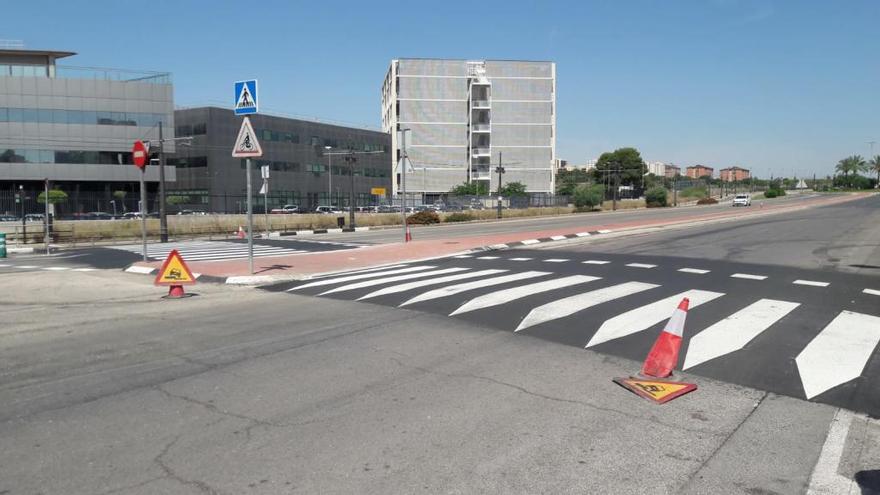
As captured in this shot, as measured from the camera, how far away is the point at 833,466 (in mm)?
4148

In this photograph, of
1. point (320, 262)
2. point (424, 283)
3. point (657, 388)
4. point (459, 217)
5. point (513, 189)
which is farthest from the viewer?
point (513, 189)

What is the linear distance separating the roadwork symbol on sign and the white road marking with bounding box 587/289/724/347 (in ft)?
4.75

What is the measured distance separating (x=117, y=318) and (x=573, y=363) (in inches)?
259

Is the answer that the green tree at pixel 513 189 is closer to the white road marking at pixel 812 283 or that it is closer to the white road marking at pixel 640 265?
the white road marking at pixel 640 265

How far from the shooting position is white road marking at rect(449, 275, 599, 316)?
9.64 meters

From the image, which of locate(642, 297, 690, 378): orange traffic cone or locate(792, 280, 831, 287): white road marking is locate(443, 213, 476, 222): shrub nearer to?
locate(792, 280, 831, 287): white road marking

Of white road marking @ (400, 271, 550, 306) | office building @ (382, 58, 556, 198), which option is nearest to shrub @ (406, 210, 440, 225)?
white road marking @ (400, 271, 550, 306)

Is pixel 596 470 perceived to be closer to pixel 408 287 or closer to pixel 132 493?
pixel 132 493

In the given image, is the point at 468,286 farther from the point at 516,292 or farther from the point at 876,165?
the point at 876,165

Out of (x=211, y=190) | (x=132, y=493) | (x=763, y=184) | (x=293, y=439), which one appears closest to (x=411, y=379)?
(x=293, y=439)

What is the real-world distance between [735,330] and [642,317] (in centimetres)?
121

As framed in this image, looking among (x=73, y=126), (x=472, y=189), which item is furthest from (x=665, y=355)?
(x=472, y=189)

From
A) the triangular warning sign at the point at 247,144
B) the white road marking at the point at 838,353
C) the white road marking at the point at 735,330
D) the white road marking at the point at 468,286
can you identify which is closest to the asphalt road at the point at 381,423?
the white road marking at the point at 838,353

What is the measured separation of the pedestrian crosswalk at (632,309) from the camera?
6.89 meters
